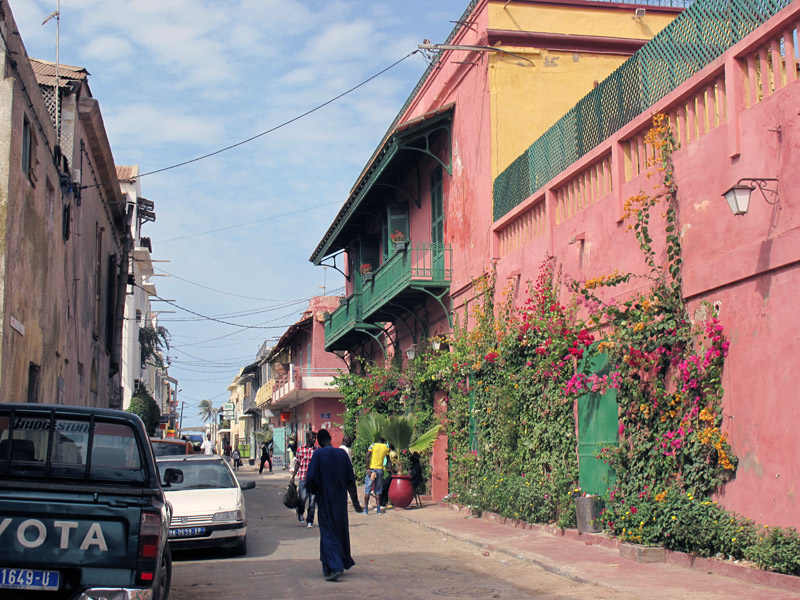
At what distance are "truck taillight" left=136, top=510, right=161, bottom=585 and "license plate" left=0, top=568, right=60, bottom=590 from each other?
0.51 meters

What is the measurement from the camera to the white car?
1247 centimetres

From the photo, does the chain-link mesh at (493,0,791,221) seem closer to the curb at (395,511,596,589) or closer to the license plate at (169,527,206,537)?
the curb at (395,511,596,589)

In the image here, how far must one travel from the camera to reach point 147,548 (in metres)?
6.00

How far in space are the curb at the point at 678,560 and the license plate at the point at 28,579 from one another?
6.16m

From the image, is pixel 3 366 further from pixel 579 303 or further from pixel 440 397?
pixel 440 397

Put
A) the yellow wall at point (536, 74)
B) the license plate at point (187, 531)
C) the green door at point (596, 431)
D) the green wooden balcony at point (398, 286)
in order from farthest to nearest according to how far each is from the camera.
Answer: the green wooden balcony at point (398, 286) < the yellow wall at point (536, 74) < the green door at point (596, 431) < the license plate at point (187, 531)

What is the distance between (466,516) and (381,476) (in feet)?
9.83

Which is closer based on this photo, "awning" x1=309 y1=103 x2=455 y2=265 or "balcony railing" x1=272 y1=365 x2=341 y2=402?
"awning" x1=309 y1=103 x2=455 y2=265

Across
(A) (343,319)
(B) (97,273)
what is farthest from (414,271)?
(B) (97,273)

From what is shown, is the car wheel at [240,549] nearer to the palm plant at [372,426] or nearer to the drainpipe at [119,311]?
the palm plant at [372,426]

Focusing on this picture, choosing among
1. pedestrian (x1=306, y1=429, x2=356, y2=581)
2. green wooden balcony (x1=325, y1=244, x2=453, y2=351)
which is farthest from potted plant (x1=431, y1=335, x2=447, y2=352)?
pedestrian (x1=306, y1=429, x2=356, y2=581)

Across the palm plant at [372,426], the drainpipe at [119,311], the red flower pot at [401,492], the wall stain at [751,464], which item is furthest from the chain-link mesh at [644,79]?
the drainpipe at [119,311]

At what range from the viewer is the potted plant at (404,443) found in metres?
21.0

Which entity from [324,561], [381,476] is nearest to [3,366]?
[324,561]
